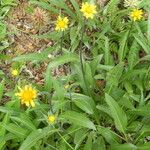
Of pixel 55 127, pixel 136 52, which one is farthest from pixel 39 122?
pixel 136 52

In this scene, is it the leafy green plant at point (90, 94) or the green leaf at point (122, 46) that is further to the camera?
the green leaf at point (122, 46)

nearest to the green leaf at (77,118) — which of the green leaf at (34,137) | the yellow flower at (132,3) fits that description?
the green leaf at (34,137)

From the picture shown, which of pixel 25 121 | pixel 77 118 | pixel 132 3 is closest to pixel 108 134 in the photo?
pixel 77 118

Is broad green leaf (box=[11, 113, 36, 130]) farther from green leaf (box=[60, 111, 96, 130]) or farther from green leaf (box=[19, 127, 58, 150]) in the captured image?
green leaf (box=[60, 111, 96, 130])

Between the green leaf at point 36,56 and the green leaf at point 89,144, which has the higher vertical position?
the green leaf at point 36,56

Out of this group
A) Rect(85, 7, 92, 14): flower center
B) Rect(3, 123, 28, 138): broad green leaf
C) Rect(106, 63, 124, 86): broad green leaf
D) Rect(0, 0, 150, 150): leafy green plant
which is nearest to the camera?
Rect(85, 7, 92, 14): flower center

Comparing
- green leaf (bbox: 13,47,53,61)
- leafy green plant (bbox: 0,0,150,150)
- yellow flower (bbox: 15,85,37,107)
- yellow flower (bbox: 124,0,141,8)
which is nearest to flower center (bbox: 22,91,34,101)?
yellow flower (bbox: 15,85,37,107)

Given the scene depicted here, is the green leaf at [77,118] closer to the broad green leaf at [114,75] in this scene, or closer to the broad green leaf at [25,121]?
the broad green leaf at [25,121]
